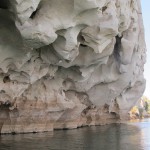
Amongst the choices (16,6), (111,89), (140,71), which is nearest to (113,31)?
(16,6)

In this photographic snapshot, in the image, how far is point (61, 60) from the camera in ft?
65.9

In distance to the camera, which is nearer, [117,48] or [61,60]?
[61,60]

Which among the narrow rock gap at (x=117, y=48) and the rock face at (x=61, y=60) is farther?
the narrow rock gap at (x=117, y=48)

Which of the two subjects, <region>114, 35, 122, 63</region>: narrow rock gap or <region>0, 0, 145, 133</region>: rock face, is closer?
<region>0, 0, 145, 133</region>: rock face

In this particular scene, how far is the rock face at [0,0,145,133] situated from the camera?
16000 mm

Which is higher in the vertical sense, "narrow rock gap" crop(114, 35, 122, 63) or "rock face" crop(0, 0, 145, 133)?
"narrow rock gap" crop(114, 35, 122, 63)

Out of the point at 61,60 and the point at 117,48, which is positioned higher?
the point at 117,48

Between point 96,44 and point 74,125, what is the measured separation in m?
12.4

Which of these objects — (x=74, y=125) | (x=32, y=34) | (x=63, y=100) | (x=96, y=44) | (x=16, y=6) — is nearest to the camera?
(x=16, y=6)

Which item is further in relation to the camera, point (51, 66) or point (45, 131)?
point (45, 131)

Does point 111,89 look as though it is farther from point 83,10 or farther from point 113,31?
point 83,10

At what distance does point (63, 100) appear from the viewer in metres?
25.2

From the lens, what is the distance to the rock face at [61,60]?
16.0 m

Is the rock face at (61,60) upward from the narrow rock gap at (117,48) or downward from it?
downward
